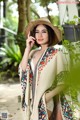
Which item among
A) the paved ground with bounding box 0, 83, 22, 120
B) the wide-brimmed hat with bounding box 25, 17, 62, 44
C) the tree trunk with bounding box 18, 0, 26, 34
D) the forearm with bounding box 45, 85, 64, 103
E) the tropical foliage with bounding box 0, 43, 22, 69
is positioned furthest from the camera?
the tropical foliage with bounding box 0, 43, 22, 69

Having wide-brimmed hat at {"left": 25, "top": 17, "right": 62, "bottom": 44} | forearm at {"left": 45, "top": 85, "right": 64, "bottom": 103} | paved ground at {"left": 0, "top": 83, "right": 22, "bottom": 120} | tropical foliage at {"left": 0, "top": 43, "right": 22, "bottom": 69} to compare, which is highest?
wide-brimmed hat at {"left": 25, "top": 17, "right": 62, "bottom": 44}

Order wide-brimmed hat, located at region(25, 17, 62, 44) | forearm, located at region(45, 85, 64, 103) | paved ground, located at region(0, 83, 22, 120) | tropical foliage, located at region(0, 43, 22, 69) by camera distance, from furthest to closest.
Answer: tropical foliage, located at region(0, 43, 22, 69) → paved ground, located at region(0, 83, 22, 120) → wide-brimmed hat, located at region(25, 17, 62, 44) → forearm, located at region(45, 85, 64, 103)

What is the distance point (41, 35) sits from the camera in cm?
169

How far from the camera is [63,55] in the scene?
166 centimetres

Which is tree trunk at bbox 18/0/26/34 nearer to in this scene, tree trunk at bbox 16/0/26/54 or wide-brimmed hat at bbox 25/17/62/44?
tree trunk at bbox 16/0/26/54

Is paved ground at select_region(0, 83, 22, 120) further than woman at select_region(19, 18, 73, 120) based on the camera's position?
Yes

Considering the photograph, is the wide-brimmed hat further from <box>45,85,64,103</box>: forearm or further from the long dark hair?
<box>45,85,64,103</box>: forearm

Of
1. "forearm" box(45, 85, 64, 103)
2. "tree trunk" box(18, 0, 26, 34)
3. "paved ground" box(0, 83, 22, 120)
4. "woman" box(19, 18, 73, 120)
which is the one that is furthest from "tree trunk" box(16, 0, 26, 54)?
"forearm" box(45, 85, 64, 103)

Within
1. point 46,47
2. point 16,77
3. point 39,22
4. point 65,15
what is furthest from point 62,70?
point 16,77

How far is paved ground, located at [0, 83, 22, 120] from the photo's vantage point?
124 inches

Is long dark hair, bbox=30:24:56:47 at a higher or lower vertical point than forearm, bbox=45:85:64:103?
higher

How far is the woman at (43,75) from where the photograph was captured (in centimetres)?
157

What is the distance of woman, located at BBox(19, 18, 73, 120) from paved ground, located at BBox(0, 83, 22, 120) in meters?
1.03

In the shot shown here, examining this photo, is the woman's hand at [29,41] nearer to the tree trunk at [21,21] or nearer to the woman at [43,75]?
the woman at [43,75]
